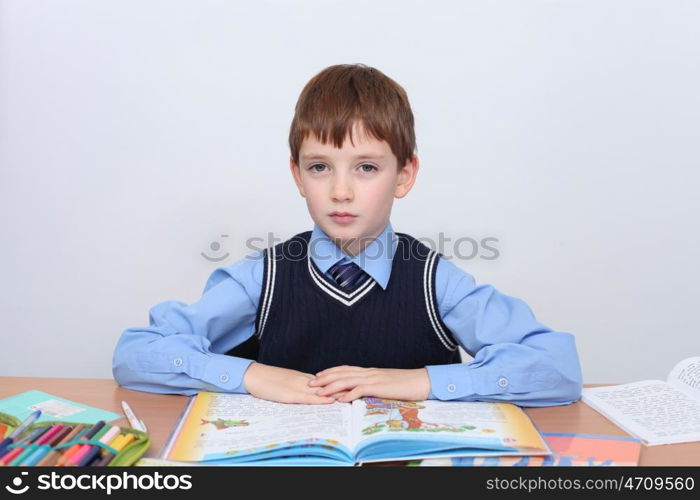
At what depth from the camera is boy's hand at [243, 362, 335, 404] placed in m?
1.17

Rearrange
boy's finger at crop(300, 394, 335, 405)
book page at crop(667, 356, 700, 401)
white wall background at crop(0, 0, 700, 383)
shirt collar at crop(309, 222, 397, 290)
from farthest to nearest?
1. white wall background at crop(0, 0, 700, 383)
2. shirt collar at crop(309, 222, 397, 290)
3. book page at crop(667, 356, 700, 401)
4. boy's finger at crop(300, 394, 335, 405)

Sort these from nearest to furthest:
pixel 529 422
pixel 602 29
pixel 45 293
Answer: pixel 529 422
pixel 602 29
pixel 45 293

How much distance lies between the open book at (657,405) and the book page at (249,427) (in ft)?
1.33

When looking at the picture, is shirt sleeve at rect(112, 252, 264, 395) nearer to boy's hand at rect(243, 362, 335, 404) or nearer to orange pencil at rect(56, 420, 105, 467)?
boy's hand at rect(243, 362, 335, 404)

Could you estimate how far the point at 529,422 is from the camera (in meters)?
1.10

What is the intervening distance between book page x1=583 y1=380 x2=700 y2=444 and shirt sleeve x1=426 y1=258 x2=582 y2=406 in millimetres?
56

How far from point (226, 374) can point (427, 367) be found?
0.31 meters

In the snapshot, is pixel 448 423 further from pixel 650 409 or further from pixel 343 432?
pixel 650 409

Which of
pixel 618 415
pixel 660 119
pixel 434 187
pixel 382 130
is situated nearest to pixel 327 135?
pixel 382 130

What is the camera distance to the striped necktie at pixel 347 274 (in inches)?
58.2

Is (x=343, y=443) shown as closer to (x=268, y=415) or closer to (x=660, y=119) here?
(x=268, y=415)

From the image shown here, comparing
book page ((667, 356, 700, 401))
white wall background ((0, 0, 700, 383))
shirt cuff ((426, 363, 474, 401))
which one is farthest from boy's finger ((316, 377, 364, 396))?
white wall background ((0, 0, 700, 383))

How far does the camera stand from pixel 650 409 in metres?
1.20

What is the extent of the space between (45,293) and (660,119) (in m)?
1.98
